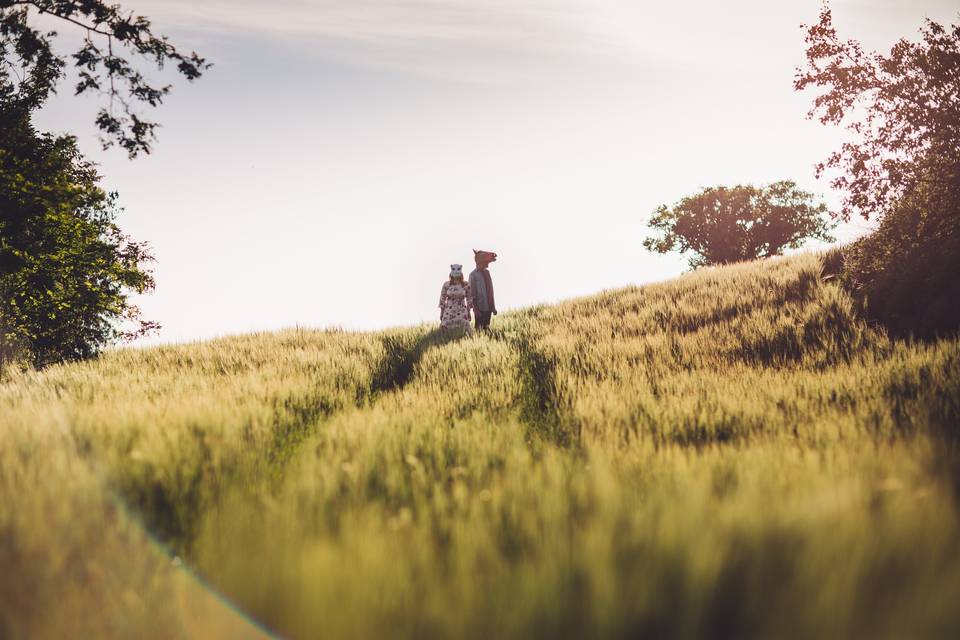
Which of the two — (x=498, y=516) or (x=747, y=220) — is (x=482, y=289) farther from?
(x=747, y=220)

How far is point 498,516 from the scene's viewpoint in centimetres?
189

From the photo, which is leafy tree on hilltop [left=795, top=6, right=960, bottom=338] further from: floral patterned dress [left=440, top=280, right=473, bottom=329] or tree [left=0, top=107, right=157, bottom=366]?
tree [left=0, top=107, right=157, bottom=366]

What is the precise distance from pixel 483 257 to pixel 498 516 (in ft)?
38.9

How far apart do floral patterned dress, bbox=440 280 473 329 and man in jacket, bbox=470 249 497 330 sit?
760 millimetres

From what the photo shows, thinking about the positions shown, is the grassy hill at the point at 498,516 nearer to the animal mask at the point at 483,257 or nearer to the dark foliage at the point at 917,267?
the dark foliage at the point at 917,267

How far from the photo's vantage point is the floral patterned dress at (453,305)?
12.5 metres

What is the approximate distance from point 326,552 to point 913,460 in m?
2.69

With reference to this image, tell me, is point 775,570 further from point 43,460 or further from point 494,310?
point 494,310

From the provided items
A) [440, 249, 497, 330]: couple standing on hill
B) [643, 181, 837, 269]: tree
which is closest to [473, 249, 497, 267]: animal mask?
[440, 249, 497, 330]: couple standing on hill

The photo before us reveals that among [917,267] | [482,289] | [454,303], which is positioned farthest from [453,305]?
[917,267]

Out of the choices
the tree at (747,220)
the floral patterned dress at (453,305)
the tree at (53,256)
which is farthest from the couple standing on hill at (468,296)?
the tree at (747,220)

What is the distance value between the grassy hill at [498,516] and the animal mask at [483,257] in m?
9.14

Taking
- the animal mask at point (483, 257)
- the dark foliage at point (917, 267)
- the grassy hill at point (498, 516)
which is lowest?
the grassy hill at point (498, 516)

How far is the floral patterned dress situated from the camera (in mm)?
12484
